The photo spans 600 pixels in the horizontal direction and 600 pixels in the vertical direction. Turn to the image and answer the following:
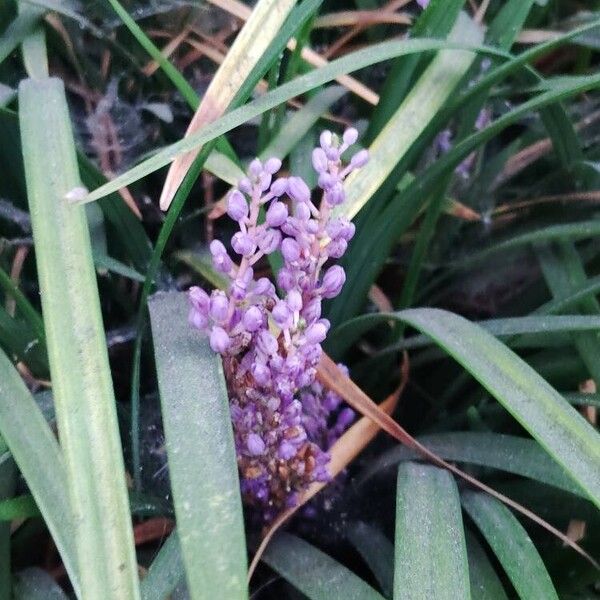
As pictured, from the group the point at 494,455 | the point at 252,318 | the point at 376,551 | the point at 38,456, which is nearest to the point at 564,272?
the point at 494,455

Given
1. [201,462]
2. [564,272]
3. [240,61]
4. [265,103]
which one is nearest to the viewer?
[201,462]

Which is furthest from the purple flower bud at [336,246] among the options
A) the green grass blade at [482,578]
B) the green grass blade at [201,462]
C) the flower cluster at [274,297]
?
the green grass blade at [482,578]

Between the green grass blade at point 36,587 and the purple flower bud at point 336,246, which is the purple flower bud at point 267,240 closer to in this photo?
the purple flower bud at point 336,246

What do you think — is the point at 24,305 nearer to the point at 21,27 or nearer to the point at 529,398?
the point at 21,27

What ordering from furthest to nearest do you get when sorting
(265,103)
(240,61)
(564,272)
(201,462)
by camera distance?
1. (564,272)
2. (240,61)
3. (265,103)
4. (201,462)

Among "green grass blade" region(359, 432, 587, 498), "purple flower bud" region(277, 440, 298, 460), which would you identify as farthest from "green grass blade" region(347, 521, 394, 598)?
"purple flower bud" region(277, 440, 298, 460)

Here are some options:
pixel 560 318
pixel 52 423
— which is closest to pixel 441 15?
pixel 560 318
